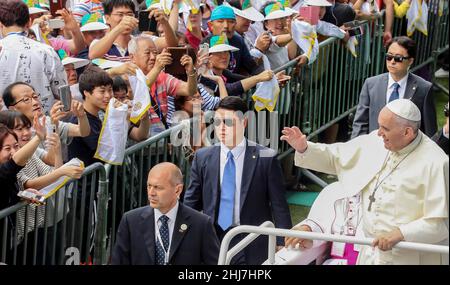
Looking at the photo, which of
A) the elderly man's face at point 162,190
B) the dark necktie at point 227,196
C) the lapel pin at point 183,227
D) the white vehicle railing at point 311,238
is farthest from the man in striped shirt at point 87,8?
the white vehicle railing at point 311,238

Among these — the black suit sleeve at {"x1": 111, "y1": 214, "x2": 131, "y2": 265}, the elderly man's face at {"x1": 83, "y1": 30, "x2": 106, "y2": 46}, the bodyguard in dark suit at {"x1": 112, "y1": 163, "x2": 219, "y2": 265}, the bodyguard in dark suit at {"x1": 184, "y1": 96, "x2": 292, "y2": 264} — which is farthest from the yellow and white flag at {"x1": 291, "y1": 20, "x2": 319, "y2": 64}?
the black suit sleeve at {"x1": 111, "y1": 214, "x2": 131, "y2": 265}

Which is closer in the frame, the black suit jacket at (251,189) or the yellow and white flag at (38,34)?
the black suit jacket at (251,189)

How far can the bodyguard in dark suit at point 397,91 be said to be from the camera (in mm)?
10617

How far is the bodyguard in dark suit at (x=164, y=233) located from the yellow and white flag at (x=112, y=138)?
4.08 feet

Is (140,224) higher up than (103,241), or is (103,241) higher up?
(140,224)

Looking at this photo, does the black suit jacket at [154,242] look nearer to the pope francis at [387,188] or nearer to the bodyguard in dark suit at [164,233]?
the bodyguard in dark suit at [164,233]

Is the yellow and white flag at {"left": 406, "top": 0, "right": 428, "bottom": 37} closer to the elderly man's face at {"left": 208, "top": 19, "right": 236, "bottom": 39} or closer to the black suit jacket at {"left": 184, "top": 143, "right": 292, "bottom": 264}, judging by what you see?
the elderly man's face at {"left": 208, "top": 19, "right": 236, "bottom": 39}

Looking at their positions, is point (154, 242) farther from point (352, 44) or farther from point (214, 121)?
point (352, 44)

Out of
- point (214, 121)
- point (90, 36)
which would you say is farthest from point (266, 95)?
point (90, 36)

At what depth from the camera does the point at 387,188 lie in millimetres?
7809

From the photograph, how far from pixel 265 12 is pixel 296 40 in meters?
0.53
